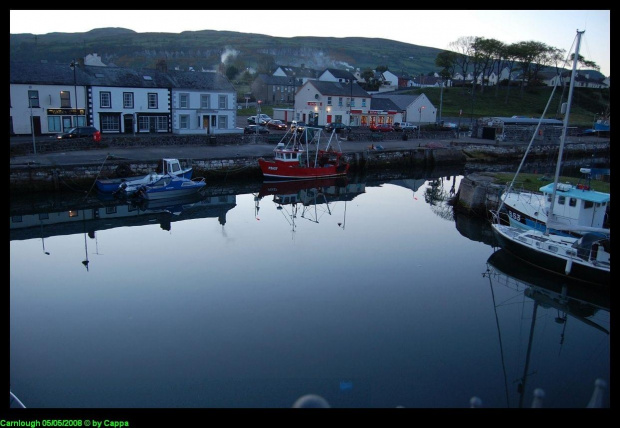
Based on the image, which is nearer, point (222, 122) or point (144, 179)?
point (144, 179)

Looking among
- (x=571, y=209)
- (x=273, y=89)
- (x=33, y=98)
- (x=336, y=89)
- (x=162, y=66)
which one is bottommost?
(x=571, y=209)

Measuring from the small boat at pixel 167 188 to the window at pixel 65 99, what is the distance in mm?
14509

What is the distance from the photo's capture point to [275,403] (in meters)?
8.57

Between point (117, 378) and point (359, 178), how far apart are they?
26.0 m

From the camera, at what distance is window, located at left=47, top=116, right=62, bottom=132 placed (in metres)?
34.6

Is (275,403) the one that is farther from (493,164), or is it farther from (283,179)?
(493,164)

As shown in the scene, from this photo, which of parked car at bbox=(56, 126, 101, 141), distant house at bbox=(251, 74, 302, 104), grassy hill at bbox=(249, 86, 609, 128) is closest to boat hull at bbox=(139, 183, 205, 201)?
parked car at bbox=(56, 126, 101, 141)

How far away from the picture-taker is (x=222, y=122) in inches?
1610

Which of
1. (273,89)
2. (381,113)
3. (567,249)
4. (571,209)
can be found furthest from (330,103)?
(567,249)

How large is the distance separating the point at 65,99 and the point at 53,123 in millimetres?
1802

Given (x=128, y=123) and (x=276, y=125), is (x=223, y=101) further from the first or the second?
(x=276, y=125)

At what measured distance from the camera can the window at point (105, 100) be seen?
35906 mm

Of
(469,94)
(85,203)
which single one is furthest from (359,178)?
(469,94)

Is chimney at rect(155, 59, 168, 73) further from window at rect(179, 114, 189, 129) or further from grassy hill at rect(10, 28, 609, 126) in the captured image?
grassy hill at rect(10, 28, 609, 126)
